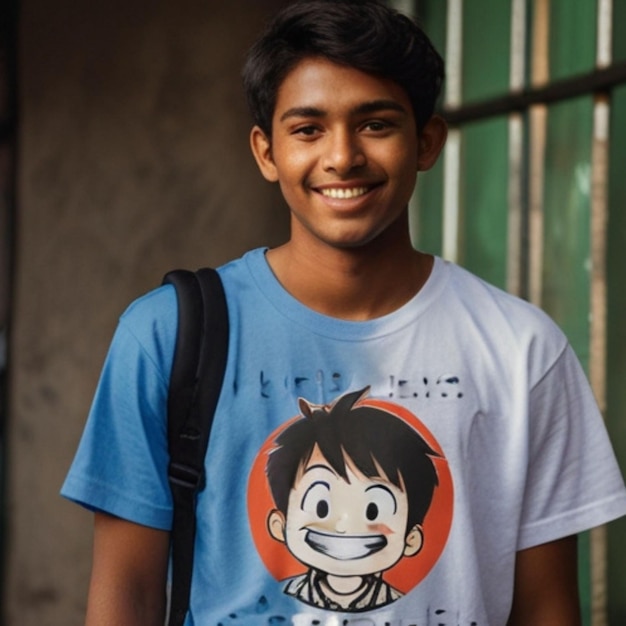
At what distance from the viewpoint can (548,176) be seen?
4.91 m

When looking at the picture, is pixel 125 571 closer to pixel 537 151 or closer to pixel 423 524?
pixel 423 524

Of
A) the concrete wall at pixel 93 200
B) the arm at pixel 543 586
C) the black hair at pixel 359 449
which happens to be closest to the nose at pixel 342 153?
the black hair at pixel 359 449

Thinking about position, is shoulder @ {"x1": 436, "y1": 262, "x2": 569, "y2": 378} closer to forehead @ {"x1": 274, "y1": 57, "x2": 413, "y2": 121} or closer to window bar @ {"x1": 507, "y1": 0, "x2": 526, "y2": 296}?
forehead @ {"x1": 274, "y1": 57, "x2": 413, "y2": 121}

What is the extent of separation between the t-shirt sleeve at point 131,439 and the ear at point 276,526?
174 millimetres

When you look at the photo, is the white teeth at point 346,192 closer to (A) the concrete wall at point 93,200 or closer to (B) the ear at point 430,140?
(B) the ear at point 430,140

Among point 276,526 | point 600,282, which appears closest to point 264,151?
point 276,526

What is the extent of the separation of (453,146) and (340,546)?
9.82ft

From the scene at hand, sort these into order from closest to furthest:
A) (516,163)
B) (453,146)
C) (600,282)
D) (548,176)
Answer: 1. (600,282)
2. (548,176)
3. (516,163)
4. (453,146)

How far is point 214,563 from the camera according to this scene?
106 inches

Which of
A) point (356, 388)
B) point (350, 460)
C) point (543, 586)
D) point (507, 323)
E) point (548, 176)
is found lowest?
point (543, 586)

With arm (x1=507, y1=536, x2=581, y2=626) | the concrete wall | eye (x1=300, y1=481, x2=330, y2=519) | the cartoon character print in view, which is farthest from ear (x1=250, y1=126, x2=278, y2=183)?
the concrete wall

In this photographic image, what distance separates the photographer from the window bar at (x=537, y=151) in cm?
495

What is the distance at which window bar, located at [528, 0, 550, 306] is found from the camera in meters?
4.95

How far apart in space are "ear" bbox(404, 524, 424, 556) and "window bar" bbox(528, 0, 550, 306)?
2.28 meters
